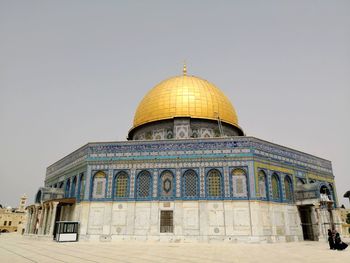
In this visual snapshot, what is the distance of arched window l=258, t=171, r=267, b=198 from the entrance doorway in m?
6.74

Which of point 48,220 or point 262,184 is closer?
point 262,184

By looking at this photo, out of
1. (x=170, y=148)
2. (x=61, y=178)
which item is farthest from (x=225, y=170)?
(x=61, y=178)

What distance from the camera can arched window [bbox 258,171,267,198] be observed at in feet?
67.6

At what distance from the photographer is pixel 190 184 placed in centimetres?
2095

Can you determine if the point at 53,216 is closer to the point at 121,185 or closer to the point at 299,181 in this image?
the point at 121,185

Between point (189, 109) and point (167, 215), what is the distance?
9.95m

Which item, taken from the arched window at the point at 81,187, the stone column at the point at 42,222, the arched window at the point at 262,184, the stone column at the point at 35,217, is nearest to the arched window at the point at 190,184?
the arched window at the point at 262,184

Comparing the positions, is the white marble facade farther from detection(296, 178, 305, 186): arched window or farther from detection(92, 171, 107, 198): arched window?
detection(296, 178, 305, 186): arched window

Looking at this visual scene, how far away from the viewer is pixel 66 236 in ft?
64.2

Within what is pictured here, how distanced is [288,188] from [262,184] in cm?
342

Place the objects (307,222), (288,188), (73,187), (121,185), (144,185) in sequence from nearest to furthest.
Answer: (144,185) → (121,185) → (288,188) → (307,222) → (73,187)

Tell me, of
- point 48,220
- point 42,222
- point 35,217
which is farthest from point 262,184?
point 35,217

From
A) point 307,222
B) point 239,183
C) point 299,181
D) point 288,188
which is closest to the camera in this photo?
point 239,183

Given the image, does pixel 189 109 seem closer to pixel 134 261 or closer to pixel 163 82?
pixel 163 82
